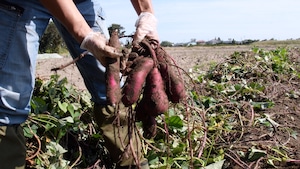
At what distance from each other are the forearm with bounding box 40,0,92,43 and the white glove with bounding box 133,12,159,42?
338mm

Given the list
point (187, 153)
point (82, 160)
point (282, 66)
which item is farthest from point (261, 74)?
point (82, 160)

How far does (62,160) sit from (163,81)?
2.30 feet

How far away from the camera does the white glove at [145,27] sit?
187cm

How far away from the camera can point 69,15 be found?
1.54 meters

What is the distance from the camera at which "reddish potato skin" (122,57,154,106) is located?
64.7 inches

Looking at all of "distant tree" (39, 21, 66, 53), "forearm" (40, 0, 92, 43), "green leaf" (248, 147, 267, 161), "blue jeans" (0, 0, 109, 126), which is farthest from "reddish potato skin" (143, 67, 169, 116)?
"distant tree" (39, 21, 66, 53)

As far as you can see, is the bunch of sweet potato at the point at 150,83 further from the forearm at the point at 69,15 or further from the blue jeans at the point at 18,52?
the blue jeans at the point at 18,52

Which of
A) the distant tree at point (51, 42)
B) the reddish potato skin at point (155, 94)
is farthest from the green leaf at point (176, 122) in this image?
the distant tree at point (51, 42)

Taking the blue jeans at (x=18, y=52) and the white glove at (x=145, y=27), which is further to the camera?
the white glove at (x=145, y=27)

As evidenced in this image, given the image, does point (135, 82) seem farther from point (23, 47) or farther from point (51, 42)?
point (51, 42)

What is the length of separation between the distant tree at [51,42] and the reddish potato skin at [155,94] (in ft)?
62.4

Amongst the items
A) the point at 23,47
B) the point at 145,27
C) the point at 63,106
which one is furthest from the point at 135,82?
the point at 63,106

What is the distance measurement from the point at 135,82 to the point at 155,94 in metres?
0.10

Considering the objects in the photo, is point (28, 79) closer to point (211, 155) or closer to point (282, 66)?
point (211, 155)
